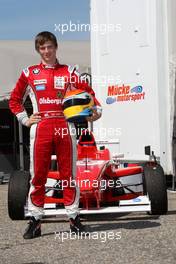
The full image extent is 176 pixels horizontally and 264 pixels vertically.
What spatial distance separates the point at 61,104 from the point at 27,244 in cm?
134

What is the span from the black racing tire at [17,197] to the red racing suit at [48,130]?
0.70m

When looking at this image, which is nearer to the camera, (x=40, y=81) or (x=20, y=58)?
(x=40, y=81)

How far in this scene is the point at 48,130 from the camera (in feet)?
18.6

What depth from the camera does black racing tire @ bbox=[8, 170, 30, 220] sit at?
21.4 ft

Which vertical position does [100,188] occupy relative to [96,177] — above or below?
below

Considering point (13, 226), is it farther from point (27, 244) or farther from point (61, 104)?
point (61, 104)

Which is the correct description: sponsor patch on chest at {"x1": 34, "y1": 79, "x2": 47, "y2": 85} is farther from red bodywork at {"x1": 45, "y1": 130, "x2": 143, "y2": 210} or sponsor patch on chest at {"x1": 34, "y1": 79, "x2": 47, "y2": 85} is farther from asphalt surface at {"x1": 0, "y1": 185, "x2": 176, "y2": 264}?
asphalt surface at {"x1": 0, "y1": 185, "x2": 176, "y2": 264}

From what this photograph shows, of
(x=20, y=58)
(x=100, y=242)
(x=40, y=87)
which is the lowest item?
(x=100, y=242)

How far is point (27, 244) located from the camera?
17.7ft

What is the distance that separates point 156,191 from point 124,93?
9.36ft

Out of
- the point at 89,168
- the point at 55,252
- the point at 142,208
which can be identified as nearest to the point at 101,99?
the point at 89,168

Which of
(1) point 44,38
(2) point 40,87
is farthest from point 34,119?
(1) point 44,38

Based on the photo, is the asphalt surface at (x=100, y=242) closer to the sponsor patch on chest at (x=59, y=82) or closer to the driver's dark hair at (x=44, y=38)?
the sponsor patch on chest at (x=59, y=82)

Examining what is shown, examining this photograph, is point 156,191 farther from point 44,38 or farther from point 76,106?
point 44,38
